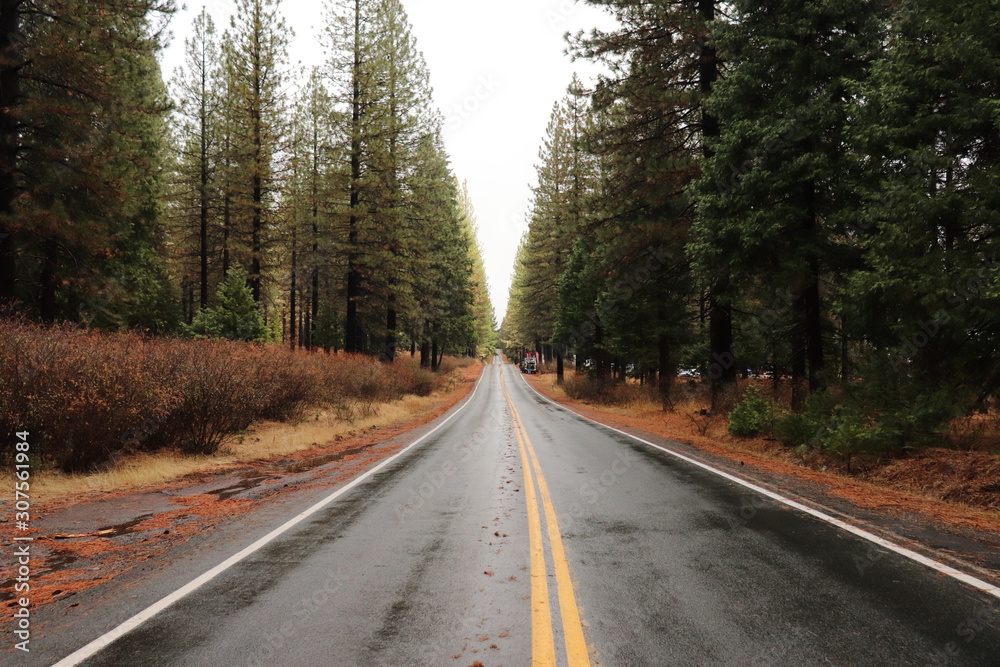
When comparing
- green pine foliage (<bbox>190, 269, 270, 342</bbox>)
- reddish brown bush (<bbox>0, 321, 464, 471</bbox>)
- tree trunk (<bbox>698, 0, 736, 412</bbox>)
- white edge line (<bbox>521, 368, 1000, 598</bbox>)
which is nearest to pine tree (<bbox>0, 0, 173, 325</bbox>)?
reddish brown bush (<bbox>0, 321, 464, 471</bbox>)

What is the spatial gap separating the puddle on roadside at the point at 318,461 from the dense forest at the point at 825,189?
9.91 meters

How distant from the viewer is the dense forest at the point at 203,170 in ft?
41.8

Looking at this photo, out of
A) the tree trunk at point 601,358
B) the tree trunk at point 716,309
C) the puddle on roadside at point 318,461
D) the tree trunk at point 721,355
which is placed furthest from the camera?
the tree trunk at point 601,358

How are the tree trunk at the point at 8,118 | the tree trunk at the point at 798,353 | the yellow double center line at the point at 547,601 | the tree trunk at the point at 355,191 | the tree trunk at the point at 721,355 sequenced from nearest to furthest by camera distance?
1. the yellow double center line at the point at 547,601
2. the tree trunk at the point at 8,118
3. the tree trunk at the point at 798,353
4. the tree trunk at the point at 721,355
5. the tree trunk at the point at 355,191

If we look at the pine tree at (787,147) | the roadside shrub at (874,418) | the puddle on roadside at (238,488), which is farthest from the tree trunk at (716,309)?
the puddle on roadside at (238,488)

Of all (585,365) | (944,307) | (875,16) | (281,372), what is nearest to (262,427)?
(281,372)

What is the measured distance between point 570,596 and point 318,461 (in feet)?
27.8

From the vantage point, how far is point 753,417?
12.9 meters

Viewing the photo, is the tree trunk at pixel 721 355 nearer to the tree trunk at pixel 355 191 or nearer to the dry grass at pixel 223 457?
the dry grass at pixel 223 457

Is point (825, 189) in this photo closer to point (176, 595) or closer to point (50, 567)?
point (176, 595)

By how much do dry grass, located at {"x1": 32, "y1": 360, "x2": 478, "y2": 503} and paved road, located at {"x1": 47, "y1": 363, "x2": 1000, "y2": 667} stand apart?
3.89 meters

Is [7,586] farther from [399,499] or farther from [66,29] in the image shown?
[66,29]

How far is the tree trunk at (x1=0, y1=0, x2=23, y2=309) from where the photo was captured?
39.9ft

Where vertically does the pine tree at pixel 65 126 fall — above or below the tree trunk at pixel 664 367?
above
